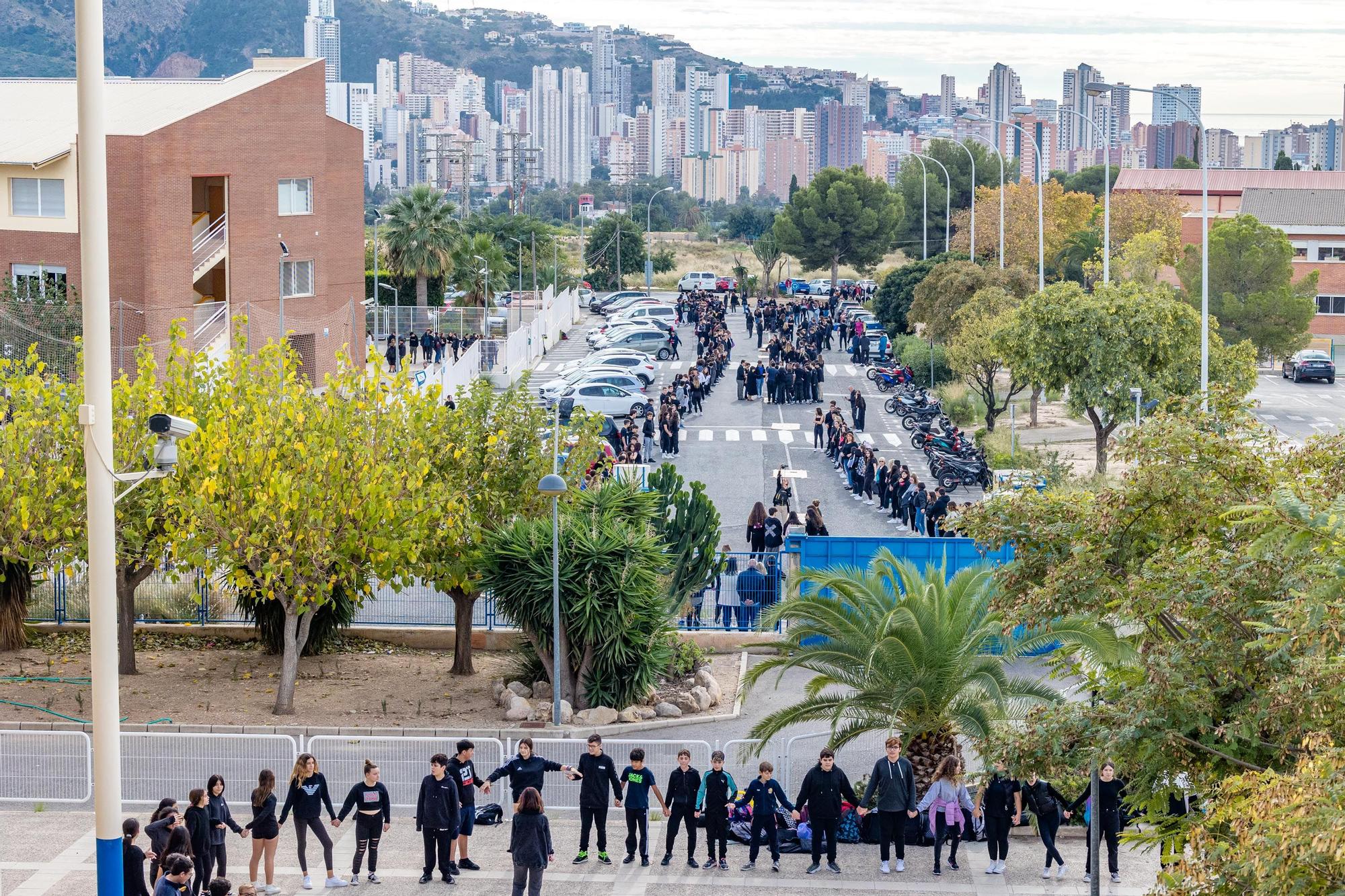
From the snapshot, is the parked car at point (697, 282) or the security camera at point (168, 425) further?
the parked car at point (697, 282)

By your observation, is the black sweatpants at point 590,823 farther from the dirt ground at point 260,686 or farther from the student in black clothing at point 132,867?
the dirt ground at point 260,686

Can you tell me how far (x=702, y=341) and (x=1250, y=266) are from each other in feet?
63.8

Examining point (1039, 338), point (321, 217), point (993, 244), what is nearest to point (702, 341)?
point (321, 217)

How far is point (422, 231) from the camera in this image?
2434 inches

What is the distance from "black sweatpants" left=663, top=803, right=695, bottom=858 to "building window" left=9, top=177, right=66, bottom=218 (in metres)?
31.4

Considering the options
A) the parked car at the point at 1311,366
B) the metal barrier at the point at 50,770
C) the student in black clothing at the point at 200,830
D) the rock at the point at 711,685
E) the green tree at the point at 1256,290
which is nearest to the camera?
the student in black clothing at the point at 200,830

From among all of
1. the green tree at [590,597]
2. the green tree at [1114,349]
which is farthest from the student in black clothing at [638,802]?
the green tree at [1114,349]

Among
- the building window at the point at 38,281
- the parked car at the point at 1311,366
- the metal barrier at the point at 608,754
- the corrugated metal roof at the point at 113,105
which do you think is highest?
the corrugated metal roof at the point at 113,105

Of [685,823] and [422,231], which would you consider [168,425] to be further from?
[422,231]

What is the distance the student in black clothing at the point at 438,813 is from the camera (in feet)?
43.4

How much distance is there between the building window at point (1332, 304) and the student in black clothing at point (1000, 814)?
6070 cm

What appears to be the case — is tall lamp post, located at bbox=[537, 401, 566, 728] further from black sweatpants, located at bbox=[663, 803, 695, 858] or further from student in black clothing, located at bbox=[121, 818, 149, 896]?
student in black clothing, located at bbox=[121, 818, 149, 896]

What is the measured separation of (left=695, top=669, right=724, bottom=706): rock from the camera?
20.2 metres

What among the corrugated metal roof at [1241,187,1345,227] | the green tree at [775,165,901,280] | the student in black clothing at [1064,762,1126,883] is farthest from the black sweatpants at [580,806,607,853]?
the green tree at [775,165,901,280]
